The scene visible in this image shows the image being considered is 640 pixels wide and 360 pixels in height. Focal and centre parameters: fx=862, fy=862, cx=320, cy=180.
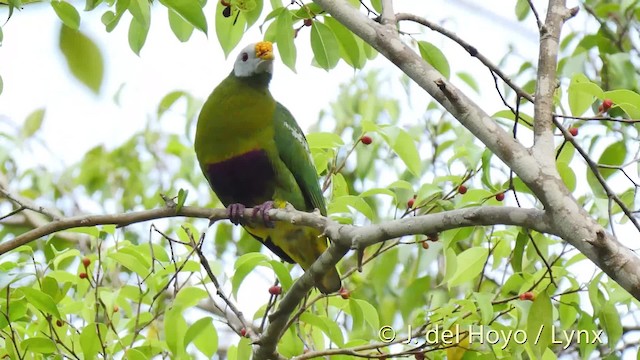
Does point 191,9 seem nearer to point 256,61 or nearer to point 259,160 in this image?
point 259,160

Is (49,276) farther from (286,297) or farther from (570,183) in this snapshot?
(570,183)

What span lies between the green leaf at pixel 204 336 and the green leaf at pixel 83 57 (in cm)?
159

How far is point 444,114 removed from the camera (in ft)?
15.4

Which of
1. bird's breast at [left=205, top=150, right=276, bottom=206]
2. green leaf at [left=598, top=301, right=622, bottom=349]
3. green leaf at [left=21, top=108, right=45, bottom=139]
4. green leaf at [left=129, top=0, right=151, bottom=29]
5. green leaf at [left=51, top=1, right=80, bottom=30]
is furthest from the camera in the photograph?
green leaf at [left=21, top=108, right=45, bottom=139]

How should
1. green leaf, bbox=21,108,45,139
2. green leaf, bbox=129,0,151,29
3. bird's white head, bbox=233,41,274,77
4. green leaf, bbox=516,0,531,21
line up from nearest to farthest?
green leaf, bbox=129,0,151,29 → green leaf, bbox=516,0,531,21 → bird's white head, bbox=233,41,274,77 → green leaf, bbox=21,108,45,139

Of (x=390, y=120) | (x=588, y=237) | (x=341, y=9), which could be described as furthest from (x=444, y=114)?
(x=588, y=237)

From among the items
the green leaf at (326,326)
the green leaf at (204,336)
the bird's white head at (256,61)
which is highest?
the bird's white head at (256,61)

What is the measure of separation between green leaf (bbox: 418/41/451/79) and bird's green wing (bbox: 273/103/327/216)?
104cm

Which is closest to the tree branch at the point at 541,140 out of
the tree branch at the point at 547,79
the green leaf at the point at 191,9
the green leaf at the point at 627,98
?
the tree branch at the point at 547,79

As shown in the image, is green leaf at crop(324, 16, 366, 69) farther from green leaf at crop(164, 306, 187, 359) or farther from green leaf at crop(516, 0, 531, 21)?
green leaf at crop(516, 0, 531, 21)

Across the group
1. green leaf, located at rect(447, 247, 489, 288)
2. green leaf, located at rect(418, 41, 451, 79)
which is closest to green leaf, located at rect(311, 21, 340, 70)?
green leaf, located at rect(418, 41, 451, 79)

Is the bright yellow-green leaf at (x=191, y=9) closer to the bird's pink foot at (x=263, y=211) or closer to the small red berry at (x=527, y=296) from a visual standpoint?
the bird's pink foot at (x=263, y=211)

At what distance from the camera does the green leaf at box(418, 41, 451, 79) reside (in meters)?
2.48

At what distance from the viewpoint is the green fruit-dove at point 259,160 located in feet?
11.4
